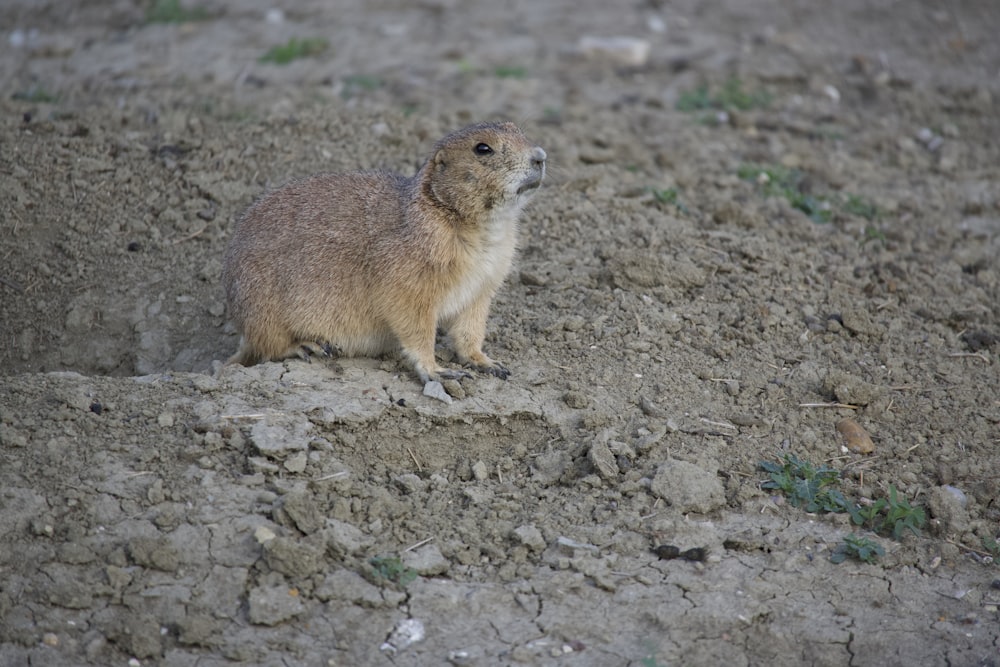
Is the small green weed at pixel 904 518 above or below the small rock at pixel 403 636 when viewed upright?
above

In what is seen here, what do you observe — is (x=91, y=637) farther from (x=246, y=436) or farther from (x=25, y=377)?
(x=25, y=377)

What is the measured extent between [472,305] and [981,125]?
6.23 metres

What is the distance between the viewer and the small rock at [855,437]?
17.9ft

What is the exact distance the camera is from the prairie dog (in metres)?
5.61

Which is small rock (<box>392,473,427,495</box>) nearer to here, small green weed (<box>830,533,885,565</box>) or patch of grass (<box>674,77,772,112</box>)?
small green weed (<box>830,533,885,565</box>)

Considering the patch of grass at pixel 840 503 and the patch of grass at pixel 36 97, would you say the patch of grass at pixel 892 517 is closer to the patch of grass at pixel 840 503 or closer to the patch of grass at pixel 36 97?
the patch of grass at pixel 840 503

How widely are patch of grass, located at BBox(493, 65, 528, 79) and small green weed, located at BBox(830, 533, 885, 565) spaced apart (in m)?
6.27

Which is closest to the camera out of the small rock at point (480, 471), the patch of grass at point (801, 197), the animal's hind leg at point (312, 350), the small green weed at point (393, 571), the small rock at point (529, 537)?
the small green weed at point (393, 571)

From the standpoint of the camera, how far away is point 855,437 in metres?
5.52

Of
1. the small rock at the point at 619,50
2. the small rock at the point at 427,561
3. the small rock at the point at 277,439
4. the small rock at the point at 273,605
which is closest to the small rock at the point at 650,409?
the small rock at the point at 427,561

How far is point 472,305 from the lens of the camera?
232 inches

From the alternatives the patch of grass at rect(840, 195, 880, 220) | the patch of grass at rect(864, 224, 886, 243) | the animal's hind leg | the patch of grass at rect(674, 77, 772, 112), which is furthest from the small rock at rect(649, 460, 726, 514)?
the patch of grass at rect(674, 77, 772, 112)

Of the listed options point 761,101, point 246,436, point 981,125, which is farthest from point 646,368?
point 981,125

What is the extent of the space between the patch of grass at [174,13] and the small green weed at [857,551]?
9128 millimetres
